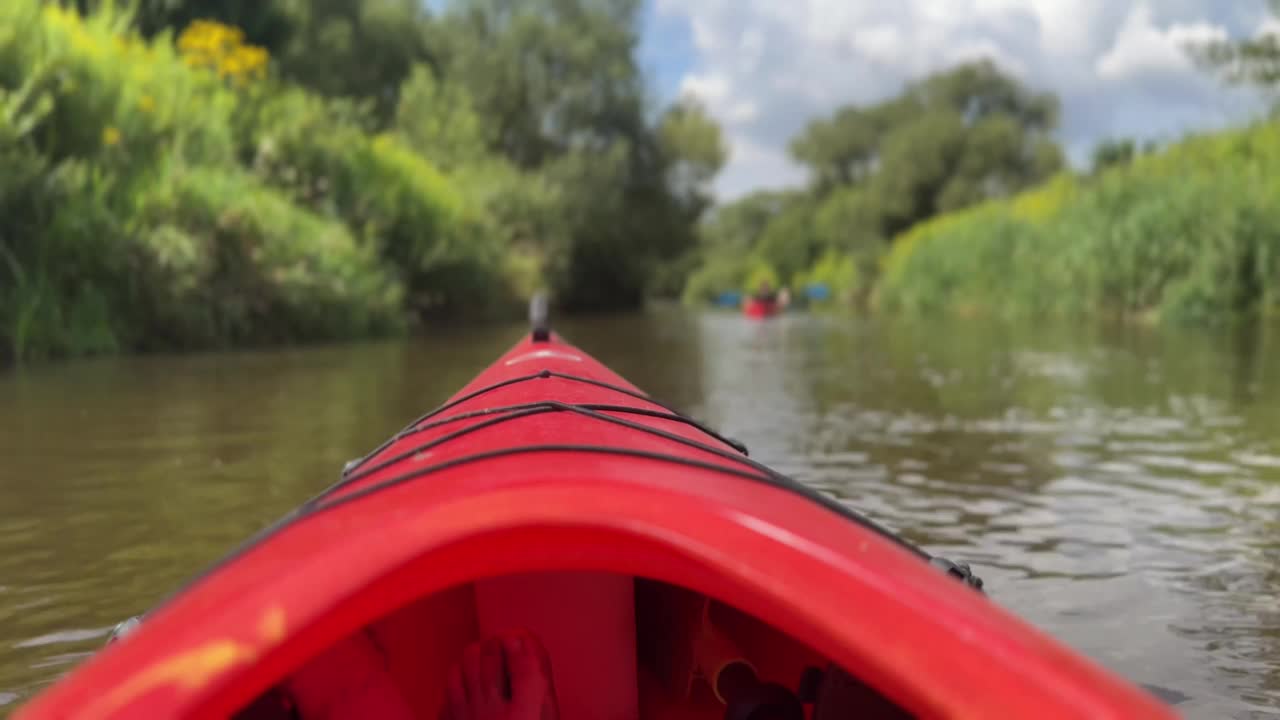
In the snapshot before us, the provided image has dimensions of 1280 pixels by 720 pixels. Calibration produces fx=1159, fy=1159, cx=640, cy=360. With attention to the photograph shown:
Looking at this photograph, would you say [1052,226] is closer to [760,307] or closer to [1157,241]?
[1157,241]

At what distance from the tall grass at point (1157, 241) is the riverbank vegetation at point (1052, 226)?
22 millimetres

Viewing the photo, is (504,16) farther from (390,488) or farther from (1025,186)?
(390,488)

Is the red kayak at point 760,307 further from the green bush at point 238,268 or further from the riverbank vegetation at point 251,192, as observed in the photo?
the green bush at point 238,268

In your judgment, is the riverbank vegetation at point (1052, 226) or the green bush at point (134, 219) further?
the riverbank vegetation at point (1052, 226)

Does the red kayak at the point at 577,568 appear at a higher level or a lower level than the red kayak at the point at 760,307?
higher

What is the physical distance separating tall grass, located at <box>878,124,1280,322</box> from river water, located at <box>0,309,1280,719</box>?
464 cm

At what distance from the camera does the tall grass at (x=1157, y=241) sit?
15023 millimetres

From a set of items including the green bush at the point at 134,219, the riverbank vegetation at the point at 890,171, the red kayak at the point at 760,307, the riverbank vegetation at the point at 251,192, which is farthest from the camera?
the riverbank vegetation at the point at 890,171

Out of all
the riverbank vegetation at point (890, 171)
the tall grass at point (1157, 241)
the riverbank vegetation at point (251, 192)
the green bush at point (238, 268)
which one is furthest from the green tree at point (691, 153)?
the green bush at point (238, 268)

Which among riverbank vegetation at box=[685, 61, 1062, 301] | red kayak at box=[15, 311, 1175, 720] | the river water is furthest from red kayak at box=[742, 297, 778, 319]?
red kayak at box=[15, 311, 1175, 720]

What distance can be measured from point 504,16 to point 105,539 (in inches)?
1166

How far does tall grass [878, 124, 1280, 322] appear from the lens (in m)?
15.0

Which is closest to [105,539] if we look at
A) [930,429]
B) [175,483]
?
[175,483]

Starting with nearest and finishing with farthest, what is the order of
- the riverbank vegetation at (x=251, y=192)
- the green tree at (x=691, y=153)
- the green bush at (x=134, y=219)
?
the green bush at (x=134, y=219), the riverbank vegetation at (x=251, y=192), the green tree at (x=691, y=153)
